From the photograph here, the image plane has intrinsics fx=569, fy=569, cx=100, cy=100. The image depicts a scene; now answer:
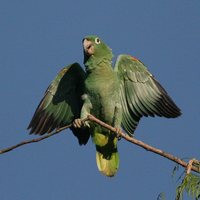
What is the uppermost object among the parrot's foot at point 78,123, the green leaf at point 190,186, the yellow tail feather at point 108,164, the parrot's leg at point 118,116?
the parrot's leg at point 118,116

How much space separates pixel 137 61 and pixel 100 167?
1.64m

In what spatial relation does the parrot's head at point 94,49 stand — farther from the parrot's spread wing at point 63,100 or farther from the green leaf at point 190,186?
the green leaf at point 190,186

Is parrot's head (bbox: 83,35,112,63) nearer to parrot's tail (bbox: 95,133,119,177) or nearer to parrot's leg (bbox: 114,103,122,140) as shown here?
parrot's leg (bbox: 114,103,122,140)

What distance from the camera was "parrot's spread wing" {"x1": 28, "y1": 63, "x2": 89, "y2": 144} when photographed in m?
8.27

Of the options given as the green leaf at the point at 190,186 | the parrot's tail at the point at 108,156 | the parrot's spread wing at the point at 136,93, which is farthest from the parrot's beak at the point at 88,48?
the green leaf at the point at 190,186

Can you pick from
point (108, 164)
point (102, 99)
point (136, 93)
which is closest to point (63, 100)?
point (102, 99)

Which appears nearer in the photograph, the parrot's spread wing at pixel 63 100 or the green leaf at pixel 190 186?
the green leaf at pixel 190 186

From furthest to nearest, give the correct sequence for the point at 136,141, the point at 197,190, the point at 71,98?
1. the point at 71,98
2. the point at 136,141
3. the point at 197,190

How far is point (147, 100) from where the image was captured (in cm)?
826

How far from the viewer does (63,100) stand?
8438mm

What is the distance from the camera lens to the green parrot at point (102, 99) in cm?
795

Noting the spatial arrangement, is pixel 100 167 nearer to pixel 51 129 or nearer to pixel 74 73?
pixel 51 129

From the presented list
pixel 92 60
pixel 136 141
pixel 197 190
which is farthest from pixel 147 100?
pixel 197 190

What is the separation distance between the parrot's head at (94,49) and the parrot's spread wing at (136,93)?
0.91 ft
